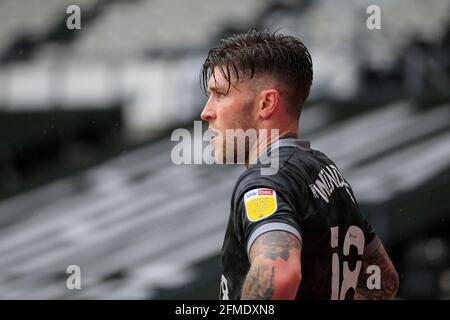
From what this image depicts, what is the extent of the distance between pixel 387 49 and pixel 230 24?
9.42 ft

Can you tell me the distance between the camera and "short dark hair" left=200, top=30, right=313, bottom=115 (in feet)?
7.13

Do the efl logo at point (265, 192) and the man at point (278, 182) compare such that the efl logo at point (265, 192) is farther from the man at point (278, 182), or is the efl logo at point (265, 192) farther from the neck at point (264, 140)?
the neck at point (264, 140)

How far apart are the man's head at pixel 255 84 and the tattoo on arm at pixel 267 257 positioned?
383mm

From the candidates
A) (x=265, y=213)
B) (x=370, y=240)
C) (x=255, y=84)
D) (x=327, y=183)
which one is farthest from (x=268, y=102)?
(x=370, y=240)

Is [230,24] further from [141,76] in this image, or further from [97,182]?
[97,182]

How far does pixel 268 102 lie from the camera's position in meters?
2.17

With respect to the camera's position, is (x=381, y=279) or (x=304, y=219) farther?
(x=381, y=279)

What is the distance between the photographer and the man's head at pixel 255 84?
2.17m

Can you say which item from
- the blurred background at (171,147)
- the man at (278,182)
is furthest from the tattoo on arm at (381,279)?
the blurred background at (171,147)

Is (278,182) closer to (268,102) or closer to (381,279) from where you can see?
(268,102)

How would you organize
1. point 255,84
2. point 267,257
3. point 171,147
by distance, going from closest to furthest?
point 267,257 → point 255,84 → point 171,147

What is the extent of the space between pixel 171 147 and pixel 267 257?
8438 mm

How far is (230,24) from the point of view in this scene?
1172cm
